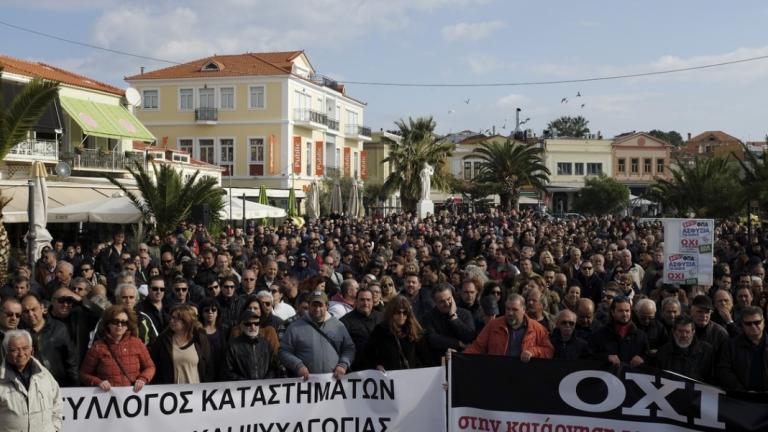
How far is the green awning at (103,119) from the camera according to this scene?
34.8 m

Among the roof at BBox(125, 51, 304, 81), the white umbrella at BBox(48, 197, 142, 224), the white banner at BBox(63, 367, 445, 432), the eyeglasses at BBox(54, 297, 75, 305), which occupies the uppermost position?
the roof at BBox(125, 51, 304, 81)

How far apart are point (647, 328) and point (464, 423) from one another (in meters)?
2.01

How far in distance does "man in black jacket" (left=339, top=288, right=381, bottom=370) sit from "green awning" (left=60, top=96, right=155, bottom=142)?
2867 cm

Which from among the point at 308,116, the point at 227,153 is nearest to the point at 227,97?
the point at 227,153

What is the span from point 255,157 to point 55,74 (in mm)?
20614

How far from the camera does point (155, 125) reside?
57719 millimetres

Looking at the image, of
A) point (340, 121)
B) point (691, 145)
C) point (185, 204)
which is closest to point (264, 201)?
point (185, 204)

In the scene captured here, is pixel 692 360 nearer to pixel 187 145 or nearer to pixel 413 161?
pixel 413 161

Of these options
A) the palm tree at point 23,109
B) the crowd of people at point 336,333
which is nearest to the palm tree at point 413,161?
the palm tree at point 23,109

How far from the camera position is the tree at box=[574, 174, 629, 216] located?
64188 millimetres

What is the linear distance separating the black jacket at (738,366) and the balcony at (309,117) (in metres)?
51.9

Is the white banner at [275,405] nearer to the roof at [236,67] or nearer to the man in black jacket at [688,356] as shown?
the man in black jacket at [688,356]

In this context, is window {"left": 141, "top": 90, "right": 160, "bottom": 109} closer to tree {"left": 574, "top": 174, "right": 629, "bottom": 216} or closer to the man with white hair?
tree {"left": 574, "top": 174, "right": 629, "bottom": 216}

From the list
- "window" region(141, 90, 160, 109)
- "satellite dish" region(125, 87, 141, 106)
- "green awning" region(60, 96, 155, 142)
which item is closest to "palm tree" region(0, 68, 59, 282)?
"green awning" region(60, 96, 155, 142)
